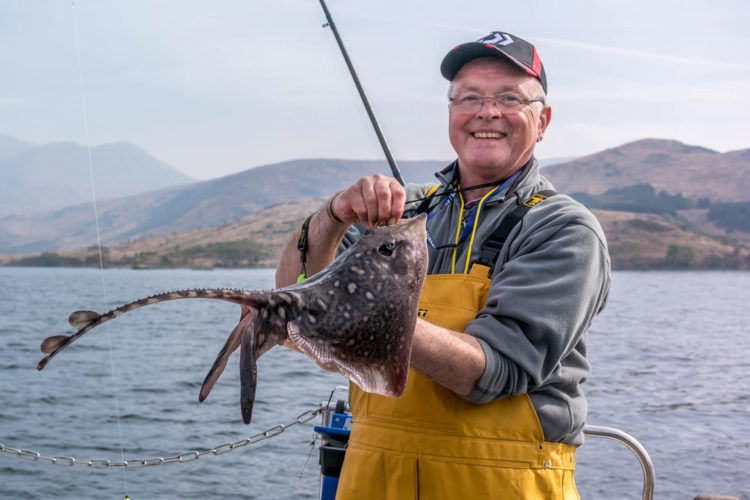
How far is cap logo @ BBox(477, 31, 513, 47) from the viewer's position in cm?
288

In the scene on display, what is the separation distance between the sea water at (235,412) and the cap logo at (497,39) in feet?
29.5

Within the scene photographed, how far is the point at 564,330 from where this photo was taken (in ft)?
8.21

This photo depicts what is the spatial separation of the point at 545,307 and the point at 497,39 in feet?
3.80

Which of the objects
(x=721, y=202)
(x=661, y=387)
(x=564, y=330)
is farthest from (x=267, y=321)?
(x=721, y=202)

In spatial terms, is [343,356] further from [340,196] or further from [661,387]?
[661,387]

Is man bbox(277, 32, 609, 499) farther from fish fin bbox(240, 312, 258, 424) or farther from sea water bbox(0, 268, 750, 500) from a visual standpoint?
sea water bbox(0, 268, 750, 500)

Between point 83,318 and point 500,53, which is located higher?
point 500,53

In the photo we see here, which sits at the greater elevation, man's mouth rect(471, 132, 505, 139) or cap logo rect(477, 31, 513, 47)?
cap logo rect(477, 31, 513, 47)

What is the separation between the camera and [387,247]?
223cm

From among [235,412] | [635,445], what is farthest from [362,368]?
[235,412]

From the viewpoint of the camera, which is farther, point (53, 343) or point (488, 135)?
point (488, 135)

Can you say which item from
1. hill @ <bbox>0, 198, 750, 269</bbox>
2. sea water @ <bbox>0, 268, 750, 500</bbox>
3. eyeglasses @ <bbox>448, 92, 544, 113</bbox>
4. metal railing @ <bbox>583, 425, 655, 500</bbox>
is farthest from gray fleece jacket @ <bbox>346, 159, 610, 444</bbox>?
hill @ <bbox>0, 198, 750, 269</bbox>

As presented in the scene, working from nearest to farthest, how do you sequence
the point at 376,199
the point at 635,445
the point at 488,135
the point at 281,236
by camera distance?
the point at 376,199, the point at 488,135, the point at 635,445, the point at 281,236

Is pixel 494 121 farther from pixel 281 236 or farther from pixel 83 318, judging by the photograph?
pixel 281 236
